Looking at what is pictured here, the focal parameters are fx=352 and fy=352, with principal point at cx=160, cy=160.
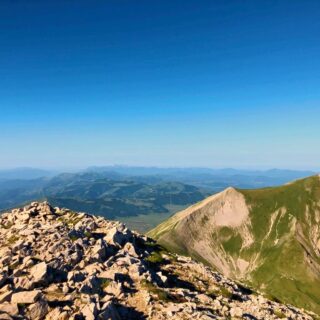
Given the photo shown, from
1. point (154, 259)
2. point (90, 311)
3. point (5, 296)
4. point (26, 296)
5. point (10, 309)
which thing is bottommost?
point (154, 259)

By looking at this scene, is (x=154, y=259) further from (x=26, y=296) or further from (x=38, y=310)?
(x=38, y=310)

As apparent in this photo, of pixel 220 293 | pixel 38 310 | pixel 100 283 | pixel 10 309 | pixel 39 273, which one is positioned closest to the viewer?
pixel 10 309

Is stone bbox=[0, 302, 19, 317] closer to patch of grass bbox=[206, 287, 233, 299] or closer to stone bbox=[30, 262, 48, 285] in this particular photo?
stone bbox=[30, 262, 48, 285]

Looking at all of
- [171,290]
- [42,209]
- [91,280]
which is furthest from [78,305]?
[42,209]

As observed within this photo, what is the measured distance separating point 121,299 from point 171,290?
9.50 meters

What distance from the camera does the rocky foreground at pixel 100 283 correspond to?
3944cm

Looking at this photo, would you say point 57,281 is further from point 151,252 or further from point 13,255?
point 151,252

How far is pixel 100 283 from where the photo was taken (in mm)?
47844

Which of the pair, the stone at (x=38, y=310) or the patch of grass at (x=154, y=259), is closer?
the stone at (x=38, y=310)

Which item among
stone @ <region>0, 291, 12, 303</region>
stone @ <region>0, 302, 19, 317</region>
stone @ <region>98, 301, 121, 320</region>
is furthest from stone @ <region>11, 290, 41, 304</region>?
stone @ <region>98, 301, 121, 320</region>

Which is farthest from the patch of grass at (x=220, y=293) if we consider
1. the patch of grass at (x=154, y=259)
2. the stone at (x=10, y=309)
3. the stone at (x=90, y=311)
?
the stone at (x=10, y=309)

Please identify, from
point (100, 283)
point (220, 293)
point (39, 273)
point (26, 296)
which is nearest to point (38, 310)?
point (26, 296)

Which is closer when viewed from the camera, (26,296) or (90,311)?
(90,311)

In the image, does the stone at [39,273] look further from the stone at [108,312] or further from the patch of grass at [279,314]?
the patch of grass at [279,314]
